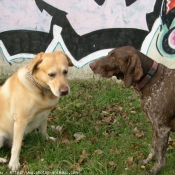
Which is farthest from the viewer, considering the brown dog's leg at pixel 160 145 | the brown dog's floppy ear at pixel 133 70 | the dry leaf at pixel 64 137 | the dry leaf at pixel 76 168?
the dry leaf at pixel 64 137

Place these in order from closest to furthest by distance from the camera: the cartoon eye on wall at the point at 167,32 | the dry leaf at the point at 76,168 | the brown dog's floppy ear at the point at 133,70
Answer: the brown dog's floppy ear at the point at 133,70 < the dry leaf at the point at 76,168 < the cartoon eye on wall at the point at 167,32

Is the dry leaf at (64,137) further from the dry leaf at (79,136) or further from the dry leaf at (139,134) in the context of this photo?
the dry leaf at (139,134)

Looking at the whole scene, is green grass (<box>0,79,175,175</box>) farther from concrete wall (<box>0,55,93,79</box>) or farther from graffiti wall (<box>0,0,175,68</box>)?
graffiti wall (<box>0,0,175,68</box>)

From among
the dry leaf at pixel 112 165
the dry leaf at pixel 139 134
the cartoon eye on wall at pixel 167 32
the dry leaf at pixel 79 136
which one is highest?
the cartoon eye on wall at pixel 167 32

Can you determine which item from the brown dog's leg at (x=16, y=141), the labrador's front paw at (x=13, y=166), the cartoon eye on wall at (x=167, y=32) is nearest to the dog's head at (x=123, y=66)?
the brown dog's leg at (x=16, y=141)

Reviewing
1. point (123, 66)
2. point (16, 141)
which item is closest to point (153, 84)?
point (123, 66)

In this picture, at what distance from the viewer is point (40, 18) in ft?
21.9

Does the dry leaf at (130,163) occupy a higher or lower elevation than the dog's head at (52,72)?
lower

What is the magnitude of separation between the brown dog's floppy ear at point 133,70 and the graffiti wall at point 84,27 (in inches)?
129

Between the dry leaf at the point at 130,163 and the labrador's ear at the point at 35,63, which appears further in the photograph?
the dry leaf at the point at 130,163

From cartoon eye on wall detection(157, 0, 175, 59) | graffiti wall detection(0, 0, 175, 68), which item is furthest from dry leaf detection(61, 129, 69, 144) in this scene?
cartoon eye on wall detection(157, 0, 175, 59)

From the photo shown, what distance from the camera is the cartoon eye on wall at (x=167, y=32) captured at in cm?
630

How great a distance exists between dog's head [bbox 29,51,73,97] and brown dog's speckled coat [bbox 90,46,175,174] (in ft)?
1.49

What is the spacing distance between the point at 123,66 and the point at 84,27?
3373 millimetres
